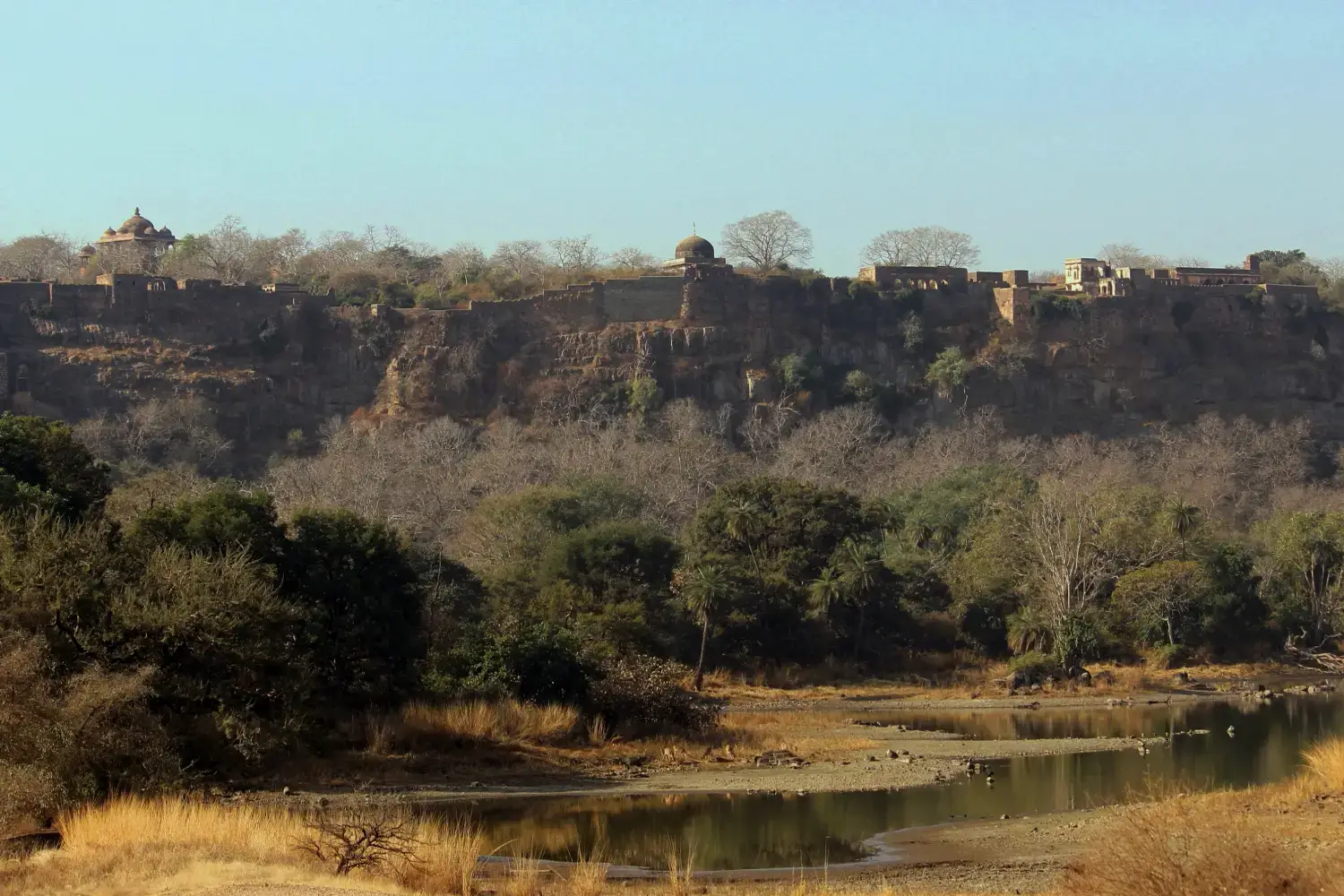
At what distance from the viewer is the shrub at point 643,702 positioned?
2847 centimetres

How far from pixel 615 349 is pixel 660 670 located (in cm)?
4809

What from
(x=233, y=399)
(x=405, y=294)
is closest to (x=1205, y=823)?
(x=233, y=399)

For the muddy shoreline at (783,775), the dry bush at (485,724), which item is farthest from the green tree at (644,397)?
the dry bush at (485,724)

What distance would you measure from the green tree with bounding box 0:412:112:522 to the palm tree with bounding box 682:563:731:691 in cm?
1638

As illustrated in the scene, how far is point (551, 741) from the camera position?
2681cm

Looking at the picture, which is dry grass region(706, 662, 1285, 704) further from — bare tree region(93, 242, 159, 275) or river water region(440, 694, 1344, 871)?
bare tree region(93, 242, 159, 275)

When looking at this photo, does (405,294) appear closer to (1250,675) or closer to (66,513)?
(1250,675)

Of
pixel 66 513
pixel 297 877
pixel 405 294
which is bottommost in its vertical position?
pixel 297 877

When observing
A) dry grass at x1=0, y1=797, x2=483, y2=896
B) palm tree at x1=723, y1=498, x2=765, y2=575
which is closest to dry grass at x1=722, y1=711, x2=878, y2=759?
palm tree at x1=723, y1=498, x2=765, y2=575

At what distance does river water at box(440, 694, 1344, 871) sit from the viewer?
20.3 meters

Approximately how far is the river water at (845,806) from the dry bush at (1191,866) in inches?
170

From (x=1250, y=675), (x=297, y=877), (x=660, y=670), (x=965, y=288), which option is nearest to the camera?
(x=297, y=877)

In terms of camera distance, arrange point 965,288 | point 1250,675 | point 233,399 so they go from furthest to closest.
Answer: point 965,288, point 233,399, point 1250,675

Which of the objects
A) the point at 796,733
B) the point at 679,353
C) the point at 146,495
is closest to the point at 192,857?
the point at 796,733
